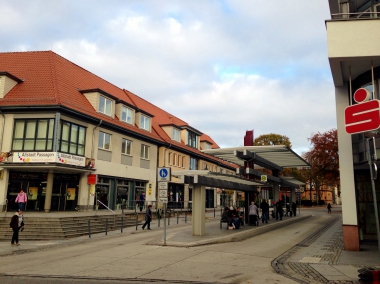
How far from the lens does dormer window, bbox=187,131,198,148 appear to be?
146 feet

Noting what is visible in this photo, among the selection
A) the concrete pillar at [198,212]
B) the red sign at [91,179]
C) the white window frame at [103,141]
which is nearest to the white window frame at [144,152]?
the white window frame at [103,141]

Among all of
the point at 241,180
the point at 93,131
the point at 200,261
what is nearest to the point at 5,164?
the point at 93,131

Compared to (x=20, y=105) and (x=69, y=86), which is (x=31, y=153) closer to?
(x=20, y=105)

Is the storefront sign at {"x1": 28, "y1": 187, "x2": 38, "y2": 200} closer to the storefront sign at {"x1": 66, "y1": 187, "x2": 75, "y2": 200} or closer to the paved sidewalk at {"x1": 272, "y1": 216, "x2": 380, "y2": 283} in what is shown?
the storefront sign at {"x1": 66, "y1": 187, "x2": 75, "y2": 200}

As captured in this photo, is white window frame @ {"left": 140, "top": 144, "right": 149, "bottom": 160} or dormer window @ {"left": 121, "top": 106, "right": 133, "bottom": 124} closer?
dormer window @ {"left": 121, "top": 106, "right": 133, "bottom": 124}

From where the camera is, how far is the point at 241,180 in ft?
66.1

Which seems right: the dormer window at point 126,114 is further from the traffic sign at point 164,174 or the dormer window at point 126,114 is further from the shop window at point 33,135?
the traffic sign at point 164,174

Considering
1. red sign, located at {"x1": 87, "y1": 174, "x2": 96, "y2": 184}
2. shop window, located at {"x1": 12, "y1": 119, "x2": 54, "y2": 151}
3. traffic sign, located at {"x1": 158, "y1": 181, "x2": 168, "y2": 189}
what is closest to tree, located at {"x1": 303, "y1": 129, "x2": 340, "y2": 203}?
red sign, located at {"x1": 87, "y1": 174, "x2": 96, "y2": 184}

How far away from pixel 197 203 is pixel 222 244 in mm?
2926

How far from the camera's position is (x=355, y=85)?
46.2ft

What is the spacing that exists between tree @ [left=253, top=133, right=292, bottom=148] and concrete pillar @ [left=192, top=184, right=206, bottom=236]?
133 feet

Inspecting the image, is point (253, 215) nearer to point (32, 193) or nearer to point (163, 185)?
point (163, 185)

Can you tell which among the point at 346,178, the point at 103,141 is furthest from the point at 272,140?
the point at 346,178

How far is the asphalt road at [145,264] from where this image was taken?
859cm
